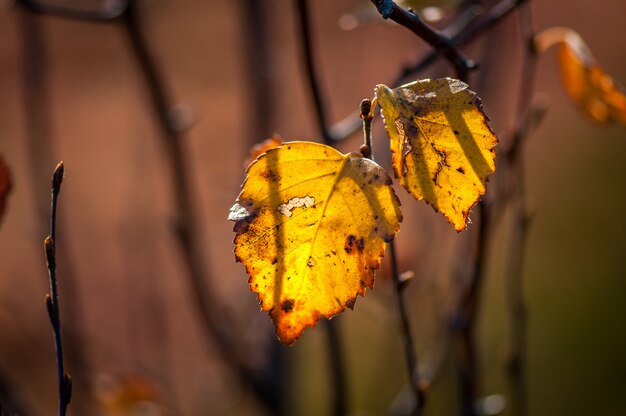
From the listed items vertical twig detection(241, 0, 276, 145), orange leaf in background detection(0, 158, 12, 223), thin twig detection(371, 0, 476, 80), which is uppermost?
vertical twig detection(241, 0, 276, 145)

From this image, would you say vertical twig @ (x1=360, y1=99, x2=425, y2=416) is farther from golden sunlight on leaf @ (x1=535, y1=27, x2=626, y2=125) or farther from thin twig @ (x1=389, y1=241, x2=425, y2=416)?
golden sunlight on leaf @ (x1=535, y1=27, x2=626, y2=125)

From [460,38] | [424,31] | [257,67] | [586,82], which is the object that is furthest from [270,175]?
[257,67]

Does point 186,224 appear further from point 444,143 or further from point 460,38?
point 444,143

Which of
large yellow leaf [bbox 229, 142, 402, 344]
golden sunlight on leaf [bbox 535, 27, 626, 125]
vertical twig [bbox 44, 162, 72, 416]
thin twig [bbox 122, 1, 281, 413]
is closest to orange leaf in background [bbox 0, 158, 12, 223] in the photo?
vertical twig [bbox 44, 162, 72, 416]

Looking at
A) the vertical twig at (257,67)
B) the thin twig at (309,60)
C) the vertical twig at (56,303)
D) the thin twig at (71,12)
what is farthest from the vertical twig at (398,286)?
the vertical twig at (257,67)

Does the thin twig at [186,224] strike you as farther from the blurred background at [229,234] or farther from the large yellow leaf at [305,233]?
the large yellow leaf at [305,233]

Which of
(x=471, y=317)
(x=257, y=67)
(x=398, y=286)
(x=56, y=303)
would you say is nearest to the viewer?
(x=56, y=303)
